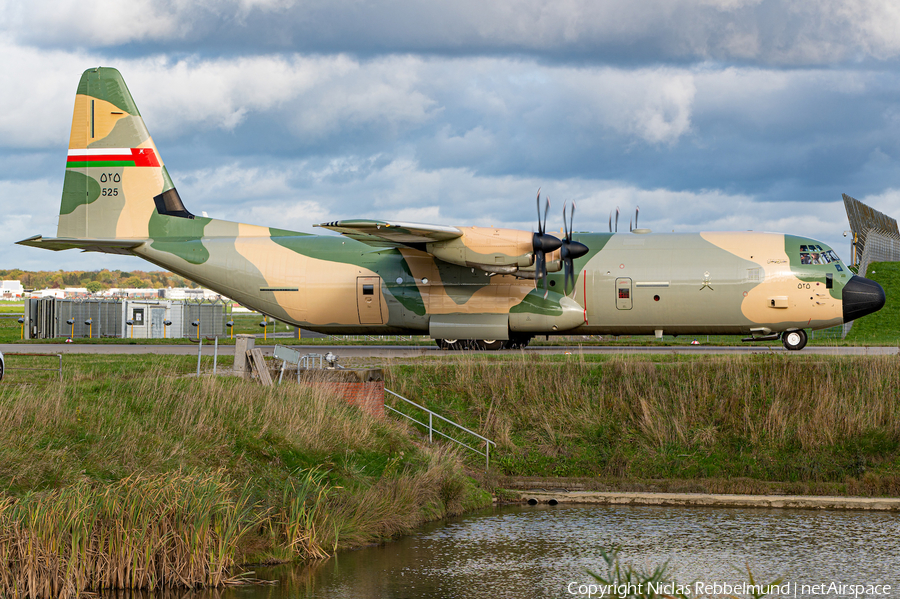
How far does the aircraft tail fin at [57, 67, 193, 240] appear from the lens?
32094 mm

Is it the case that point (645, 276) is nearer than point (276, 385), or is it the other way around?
point (276, 385)

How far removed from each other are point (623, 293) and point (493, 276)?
4.39 metres

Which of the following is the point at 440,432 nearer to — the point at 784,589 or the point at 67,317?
the point at 784,589

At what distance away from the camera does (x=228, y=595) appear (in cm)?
1140

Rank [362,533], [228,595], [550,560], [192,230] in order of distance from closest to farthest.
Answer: [228,595], [550,560], [362,533], [192,230]

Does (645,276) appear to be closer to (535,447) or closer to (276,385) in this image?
(535,447)

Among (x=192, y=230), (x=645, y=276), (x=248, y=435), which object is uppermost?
(x=192, y=230)

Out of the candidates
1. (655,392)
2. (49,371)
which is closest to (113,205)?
(49,371)

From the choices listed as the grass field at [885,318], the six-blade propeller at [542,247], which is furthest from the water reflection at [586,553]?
the grass field at [885,318]

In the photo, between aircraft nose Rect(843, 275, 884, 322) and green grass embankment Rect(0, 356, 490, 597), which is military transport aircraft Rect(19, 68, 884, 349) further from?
green grass embankment Rect(0, 356, 490, 597)

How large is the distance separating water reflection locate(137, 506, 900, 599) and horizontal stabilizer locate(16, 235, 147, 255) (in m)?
20.3

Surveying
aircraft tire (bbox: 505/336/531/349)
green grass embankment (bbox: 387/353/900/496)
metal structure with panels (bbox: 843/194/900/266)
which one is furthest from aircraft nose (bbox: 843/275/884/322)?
metal structure with panels (bbox: 843/194/900/266)

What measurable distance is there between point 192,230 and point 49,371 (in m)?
11.4

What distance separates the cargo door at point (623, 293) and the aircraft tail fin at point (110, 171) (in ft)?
56.3
